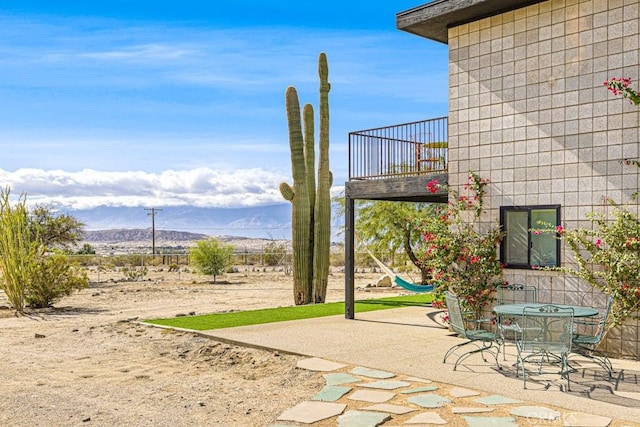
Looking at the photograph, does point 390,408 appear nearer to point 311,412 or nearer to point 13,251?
point 311,412

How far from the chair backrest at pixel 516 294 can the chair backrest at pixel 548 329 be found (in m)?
1.83

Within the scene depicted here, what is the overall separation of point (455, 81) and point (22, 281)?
39.6ft

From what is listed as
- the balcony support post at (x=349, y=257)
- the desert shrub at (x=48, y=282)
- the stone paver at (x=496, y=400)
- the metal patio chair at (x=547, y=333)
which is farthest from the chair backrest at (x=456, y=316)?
the desert shrub at (x=48, y=282)

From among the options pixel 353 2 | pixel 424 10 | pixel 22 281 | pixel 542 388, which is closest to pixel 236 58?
pixel 353 2

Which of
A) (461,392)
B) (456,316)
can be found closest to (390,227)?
(456,316)

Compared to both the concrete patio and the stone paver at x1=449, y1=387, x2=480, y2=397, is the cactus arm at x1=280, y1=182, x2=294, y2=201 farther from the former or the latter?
the stone paver at x1=449, y1=387, x2=480, y2=397

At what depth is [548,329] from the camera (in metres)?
7.50

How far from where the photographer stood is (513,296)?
1002 cm

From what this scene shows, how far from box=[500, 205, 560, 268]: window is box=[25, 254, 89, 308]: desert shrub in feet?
40.7

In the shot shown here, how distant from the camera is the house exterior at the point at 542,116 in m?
8.90

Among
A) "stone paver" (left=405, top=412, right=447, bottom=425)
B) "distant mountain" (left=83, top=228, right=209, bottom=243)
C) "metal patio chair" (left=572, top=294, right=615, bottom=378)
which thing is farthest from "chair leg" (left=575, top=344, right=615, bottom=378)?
"distant mountain" (left=83, top=228, right=209, bottom=243)

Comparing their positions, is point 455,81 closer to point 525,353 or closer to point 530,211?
point 530,211

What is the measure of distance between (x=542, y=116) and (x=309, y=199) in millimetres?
8982

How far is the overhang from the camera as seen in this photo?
1010 centimetres
